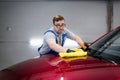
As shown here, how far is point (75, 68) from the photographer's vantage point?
2627mm

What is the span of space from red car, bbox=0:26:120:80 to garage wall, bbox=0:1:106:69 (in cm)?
482

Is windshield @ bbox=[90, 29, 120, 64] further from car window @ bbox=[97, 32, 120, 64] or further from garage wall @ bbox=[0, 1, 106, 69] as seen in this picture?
garage wall @ bbox=[0, 1, 106, 69]

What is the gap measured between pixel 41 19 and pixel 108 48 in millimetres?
5013

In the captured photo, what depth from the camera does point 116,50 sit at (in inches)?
128

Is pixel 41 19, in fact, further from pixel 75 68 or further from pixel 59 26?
pixel 75 68

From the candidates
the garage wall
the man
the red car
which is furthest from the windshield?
the garage wall

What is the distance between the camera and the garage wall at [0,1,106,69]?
8.16 metres

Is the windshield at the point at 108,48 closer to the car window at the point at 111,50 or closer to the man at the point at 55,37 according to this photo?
the car window at the point at 111,50

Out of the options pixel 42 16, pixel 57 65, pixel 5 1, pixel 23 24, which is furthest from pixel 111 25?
pixel 57 65

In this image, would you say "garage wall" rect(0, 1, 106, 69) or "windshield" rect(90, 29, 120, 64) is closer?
"windshield" rect(90, 29, 120, 64)

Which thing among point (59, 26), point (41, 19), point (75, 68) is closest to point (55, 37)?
point (59, 26)

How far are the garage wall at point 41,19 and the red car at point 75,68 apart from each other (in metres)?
4.82

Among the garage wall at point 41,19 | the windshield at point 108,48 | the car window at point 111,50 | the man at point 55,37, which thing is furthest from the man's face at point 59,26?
the garage wall at point 41,19

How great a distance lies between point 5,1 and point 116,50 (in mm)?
5561
